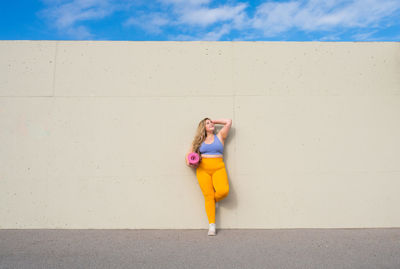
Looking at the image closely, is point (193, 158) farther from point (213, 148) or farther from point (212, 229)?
point (212, 229)

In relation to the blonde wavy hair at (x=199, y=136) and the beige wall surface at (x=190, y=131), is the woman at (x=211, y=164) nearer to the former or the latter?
the blonde wavy hair at (x=199, y=136)

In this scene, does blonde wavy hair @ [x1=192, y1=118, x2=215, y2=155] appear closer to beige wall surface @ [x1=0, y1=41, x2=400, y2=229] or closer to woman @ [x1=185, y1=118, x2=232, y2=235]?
woman @ [x1=185, y1=118, x2=232, y2=235]

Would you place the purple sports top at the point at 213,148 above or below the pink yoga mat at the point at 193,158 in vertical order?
above

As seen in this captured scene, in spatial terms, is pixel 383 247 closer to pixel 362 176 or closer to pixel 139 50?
pixel 362 176

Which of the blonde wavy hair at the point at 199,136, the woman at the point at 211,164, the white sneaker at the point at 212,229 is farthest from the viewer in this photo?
the blonde wavy hair at the point at 199,136

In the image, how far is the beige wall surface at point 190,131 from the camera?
147 inches

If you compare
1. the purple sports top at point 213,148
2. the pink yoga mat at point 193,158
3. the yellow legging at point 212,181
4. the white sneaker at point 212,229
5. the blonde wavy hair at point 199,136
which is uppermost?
the blonde wavy hair at point 199,136

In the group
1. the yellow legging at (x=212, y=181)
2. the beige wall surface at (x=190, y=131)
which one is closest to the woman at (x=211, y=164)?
the yellow legging at (x=212, y=181)

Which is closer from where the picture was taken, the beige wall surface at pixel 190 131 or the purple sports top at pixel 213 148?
the purple sports top at pixel 213 148

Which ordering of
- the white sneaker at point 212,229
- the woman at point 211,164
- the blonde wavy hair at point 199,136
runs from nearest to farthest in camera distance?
1. the white sneaker at point 212,229
2. the woman at point 211,164
3. the blonde wavy hair at point 199,136

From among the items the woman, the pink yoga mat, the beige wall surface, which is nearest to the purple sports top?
the woman

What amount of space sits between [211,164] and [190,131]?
0.55 meters

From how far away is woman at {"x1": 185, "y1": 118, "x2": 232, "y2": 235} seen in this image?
3.52 meters

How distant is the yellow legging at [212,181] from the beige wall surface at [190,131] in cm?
22
